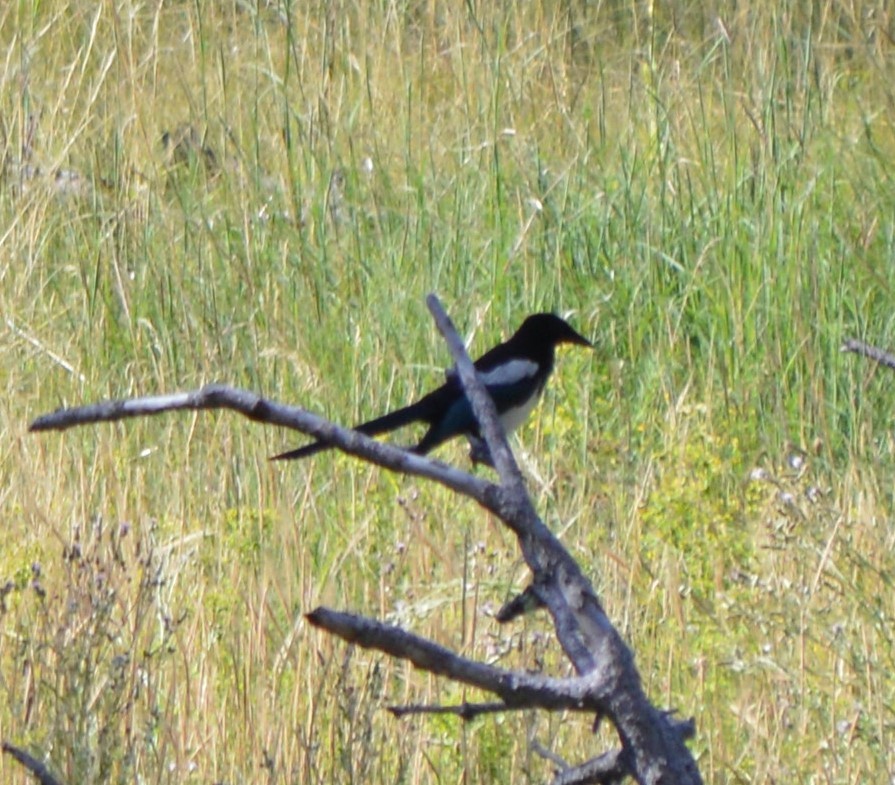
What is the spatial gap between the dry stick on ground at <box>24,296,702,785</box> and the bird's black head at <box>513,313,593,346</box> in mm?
1717

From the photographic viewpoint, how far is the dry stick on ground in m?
1.04

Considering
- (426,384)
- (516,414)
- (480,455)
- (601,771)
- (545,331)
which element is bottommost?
(601,771)

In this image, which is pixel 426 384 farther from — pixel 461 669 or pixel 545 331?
pixel 461 669

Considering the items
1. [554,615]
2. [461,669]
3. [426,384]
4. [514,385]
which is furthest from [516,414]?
[461,669]

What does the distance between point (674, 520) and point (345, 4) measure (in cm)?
272

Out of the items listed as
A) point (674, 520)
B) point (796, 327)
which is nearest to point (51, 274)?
point (796, 327)

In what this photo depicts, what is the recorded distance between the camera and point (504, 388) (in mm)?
2750

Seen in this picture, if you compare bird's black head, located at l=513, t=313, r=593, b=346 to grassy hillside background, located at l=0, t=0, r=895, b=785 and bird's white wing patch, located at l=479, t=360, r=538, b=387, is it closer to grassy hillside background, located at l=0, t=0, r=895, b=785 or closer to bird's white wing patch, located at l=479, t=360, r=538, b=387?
bird's white wing patch, located at l=479, t=360, r=538, b=387

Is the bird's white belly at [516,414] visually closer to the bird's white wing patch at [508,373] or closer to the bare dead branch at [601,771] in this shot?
the bird's white wing patch at [508,373]

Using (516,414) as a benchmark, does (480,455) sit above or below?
below

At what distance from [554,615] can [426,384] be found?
9.03 feet

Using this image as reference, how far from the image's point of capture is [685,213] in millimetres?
4246

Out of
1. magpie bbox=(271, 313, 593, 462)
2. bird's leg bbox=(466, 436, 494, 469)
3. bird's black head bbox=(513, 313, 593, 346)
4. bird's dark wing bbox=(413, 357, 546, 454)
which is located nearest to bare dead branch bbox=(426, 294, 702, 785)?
bird's leg bbox=(466, 436, 494, 469)

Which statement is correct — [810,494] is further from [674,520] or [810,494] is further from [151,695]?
[151,695]
